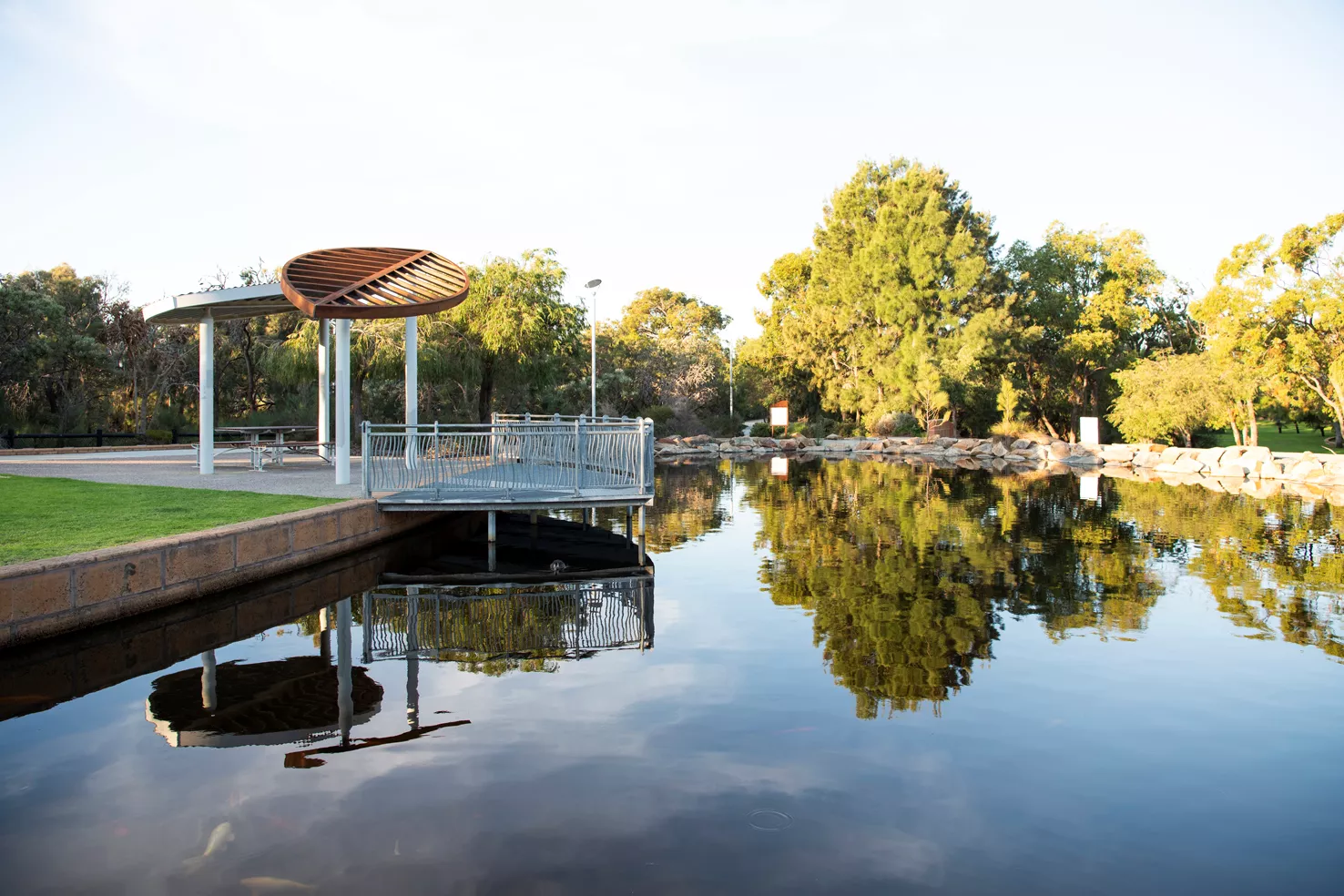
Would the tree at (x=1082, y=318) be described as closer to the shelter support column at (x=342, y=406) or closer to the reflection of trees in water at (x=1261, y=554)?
the reflection of trees in water at (x=1261, y=554)

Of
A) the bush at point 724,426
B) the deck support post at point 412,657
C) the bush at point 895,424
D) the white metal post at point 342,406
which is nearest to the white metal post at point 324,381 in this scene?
the white metal post at point 342,406

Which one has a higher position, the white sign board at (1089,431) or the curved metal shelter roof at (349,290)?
the curved metal shelter roof at (349,290)

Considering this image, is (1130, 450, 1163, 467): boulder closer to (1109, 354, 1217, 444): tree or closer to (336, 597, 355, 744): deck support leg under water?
(1109, 354, 1217, 444): tree

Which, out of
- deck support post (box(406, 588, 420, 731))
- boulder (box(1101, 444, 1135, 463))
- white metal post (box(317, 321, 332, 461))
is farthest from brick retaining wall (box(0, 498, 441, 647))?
boulder (box(1101, 444, 1135, 463))

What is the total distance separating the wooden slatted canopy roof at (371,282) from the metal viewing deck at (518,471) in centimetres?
218

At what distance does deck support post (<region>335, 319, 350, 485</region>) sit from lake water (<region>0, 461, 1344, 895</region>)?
412 centimetres

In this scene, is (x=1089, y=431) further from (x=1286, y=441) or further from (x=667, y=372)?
(x=667, y=372)

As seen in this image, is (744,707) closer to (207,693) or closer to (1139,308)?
(207,693)

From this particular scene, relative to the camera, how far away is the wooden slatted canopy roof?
14641 mm

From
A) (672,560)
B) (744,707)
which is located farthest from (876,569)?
(744,707)

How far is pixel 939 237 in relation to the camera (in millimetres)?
47094

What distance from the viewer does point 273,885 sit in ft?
13.8

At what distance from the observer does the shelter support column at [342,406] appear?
15.4 metres

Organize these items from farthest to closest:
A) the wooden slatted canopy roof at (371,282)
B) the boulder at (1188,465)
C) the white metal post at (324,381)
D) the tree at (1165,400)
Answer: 1. the tree at (1165,400)
2. the boulder at (1188,465)
3. the white metal post at (324,381)
4. the wooden slatted canopy roof at (371,282)
